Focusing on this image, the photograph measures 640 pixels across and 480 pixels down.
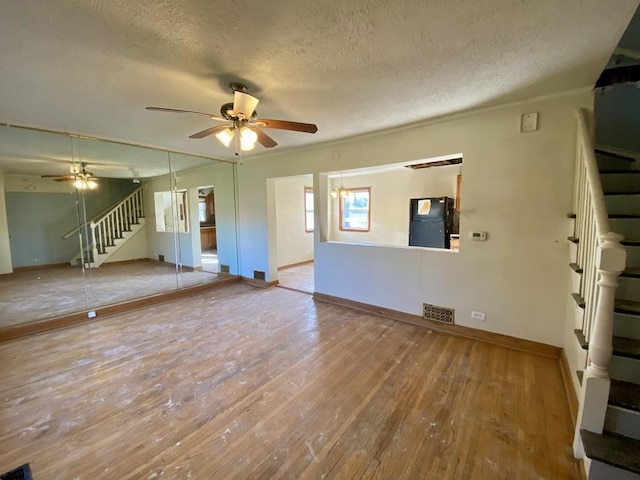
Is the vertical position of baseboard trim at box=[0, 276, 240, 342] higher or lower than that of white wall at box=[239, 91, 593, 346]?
lower

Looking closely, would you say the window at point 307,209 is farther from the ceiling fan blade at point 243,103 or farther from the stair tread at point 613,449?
the stair tread at point 613,449

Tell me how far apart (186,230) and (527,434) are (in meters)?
5.80

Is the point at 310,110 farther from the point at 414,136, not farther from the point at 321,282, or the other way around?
the point at 321,282

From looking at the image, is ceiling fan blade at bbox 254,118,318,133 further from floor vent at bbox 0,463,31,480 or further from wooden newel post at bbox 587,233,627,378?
floor vent at bbox 0,463,31,480

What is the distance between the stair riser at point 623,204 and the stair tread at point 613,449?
168 centimetres

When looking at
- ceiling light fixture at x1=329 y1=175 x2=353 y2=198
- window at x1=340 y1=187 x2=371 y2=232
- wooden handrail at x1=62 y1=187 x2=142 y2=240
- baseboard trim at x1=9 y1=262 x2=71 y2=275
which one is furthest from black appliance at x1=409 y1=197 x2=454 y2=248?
baseboard trim at x1=9 y1=262 x2=71 y2=275

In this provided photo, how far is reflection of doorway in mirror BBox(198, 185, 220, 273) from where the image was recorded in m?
5.62

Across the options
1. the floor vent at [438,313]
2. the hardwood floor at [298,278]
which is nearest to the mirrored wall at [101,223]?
the hardwood floor at [298,278]

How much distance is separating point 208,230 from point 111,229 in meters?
1.67

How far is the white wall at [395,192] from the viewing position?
5.82 m

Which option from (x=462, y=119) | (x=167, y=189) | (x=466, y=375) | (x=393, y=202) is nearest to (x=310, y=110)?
(x=462, y=119)

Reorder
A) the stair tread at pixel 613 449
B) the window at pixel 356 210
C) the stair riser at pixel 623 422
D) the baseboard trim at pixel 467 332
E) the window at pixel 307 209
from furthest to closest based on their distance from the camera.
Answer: the window at pixel 307 209 < the window at pixel 356 210 < the baseboard trim at pixel 467 332 < the stair riser at pixel 623 422 < the stair tread at pixel 613 449

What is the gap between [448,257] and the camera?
3.16 metres

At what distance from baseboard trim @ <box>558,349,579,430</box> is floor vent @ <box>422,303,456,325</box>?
97 centimetres
